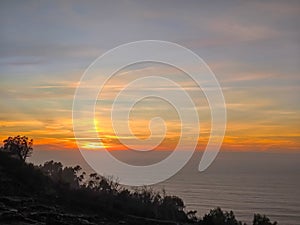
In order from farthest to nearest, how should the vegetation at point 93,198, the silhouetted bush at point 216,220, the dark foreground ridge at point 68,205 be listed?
the silhouetted bush at point 216,220
the vegetation at point 93,198
the dark foreground ridge at point 68,205

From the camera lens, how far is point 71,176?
2025 inches

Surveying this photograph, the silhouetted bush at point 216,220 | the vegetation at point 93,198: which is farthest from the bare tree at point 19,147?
the silhouetted bush at point 216,220

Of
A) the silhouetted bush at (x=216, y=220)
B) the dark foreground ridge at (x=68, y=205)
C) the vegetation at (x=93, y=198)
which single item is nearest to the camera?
the dark foreground ridge at (x=68, y=205)

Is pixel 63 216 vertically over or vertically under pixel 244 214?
under

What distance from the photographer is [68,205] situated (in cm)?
2736

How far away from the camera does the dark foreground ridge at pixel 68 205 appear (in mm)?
22344

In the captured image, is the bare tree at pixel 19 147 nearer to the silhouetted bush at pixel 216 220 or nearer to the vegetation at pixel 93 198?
the vegetation at pixel 93 198

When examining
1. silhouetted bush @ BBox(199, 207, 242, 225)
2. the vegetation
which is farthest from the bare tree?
silhouetted bush @ BBox(199, 207, 242, 225)

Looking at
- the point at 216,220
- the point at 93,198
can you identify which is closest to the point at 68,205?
the point at 93,198

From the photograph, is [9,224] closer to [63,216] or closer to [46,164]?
[63,216]

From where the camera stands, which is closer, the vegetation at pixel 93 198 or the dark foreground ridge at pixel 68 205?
the dark foreground ridge at pixel 68 205

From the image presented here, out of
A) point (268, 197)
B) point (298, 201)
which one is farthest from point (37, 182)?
point (268, 197)

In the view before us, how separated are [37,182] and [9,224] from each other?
39.3ft

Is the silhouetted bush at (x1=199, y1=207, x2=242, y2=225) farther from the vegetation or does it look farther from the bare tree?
the bare tree
